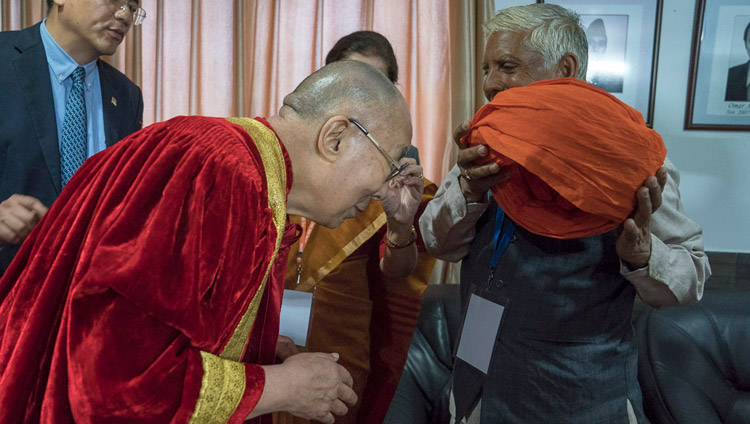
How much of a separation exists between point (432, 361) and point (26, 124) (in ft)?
5.45

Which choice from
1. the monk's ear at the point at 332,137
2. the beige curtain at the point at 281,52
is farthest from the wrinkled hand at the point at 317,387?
the beige curtain at the point at 281,52

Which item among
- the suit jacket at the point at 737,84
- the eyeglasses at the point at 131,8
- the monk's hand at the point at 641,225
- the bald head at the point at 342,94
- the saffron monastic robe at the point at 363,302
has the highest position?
the eyeglasses at the point at 131,8

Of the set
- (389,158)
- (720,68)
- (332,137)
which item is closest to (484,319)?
(389,158)

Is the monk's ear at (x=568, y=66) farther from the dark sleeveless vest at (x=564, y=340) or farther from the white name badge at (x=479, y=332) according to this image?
the white name badge at (x=479, y=332)

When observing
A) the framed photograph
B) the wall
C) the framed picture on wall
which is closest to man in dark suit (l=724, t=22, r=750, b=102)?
the framed photograph

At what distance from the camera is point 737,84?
2.71 m

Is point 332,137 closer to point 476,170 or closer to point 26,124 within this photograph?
point 476,170

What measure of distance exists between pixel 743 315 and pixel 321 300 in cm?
167

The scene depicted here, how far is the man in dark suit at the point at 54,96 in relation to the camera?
173 centimetres

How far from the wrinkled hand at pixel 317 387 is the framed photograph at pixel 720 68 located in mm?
2452

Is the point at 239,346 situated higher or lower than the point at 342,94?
lower

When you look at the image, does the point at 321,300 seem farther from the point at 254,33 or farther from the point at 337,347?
the point at 254,33

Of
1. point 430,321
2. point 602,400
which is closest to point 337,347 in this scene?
point 430,321

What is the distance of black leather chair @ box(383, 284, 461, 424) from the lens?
2207mm
